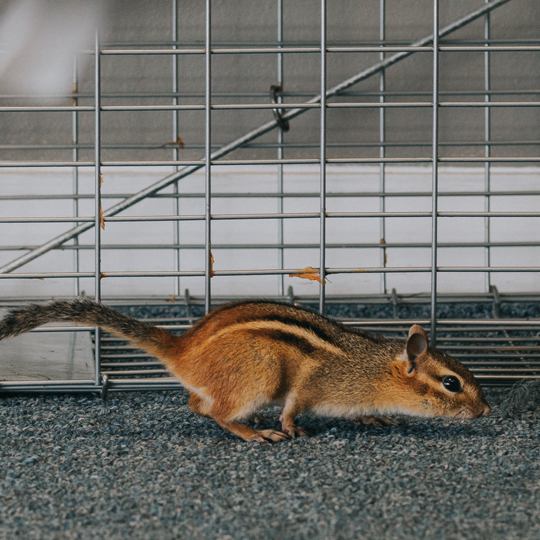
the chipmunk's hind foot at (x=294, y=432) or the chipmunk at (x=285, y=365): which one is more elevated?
the chipmunk at (x=285, y=365)

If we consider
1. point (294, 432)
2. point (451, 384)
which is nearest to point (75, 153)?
point (294, 432)

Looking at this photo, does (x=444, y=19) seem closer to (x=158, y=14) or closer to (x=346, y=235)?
(x=346, y=235)

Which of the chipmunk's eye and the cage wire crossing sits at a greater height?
the cage wire crossing

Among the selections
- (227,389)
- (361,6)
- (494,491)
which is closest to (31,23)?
(227,389)

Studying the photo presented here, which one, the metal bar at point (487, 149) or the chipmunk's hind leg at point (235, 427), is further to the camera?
the metal bar at point (487, 149)

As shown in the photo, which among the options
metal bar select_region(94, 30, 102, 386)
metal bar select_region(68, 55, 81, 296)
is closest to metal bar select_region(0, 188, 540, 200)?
metal bar select_region(68, 55, 81, 296)

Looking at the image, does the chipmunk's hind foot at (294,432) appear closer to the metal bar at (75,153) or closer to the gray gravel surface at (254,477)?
the gray gravel surface at (254,477)

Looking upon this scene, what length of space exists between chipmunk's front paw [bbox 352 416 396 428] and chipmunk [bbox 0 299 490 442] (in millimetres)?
55

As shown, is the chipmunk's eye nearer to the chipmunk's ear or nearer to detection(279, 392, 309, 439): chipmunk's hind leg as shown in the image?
the chipmunk's ear

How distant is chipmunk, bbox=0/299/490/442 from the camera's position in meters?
2.04

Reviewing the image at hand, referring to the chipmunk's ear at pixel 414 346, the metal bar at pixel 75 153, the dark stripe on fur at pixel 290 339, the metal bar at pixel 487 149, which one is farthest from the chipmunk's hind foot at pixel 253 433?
the metal bar at pixel 487 149

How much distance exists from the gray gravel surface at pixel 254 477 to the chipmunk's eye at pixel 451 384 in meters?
0.13

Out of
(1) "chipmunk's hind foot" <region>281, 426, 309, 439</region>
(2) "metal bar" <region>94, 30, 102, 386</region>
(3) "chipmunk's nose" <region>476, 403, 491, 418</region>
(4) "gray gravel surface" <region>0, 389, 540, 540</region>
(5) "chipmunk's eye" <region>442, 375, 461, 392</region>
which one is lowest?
(4) "gray gravel surface" <region>0, 389, 540, 540</region>

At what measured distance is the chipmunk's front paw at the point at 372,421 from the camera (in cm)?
227
